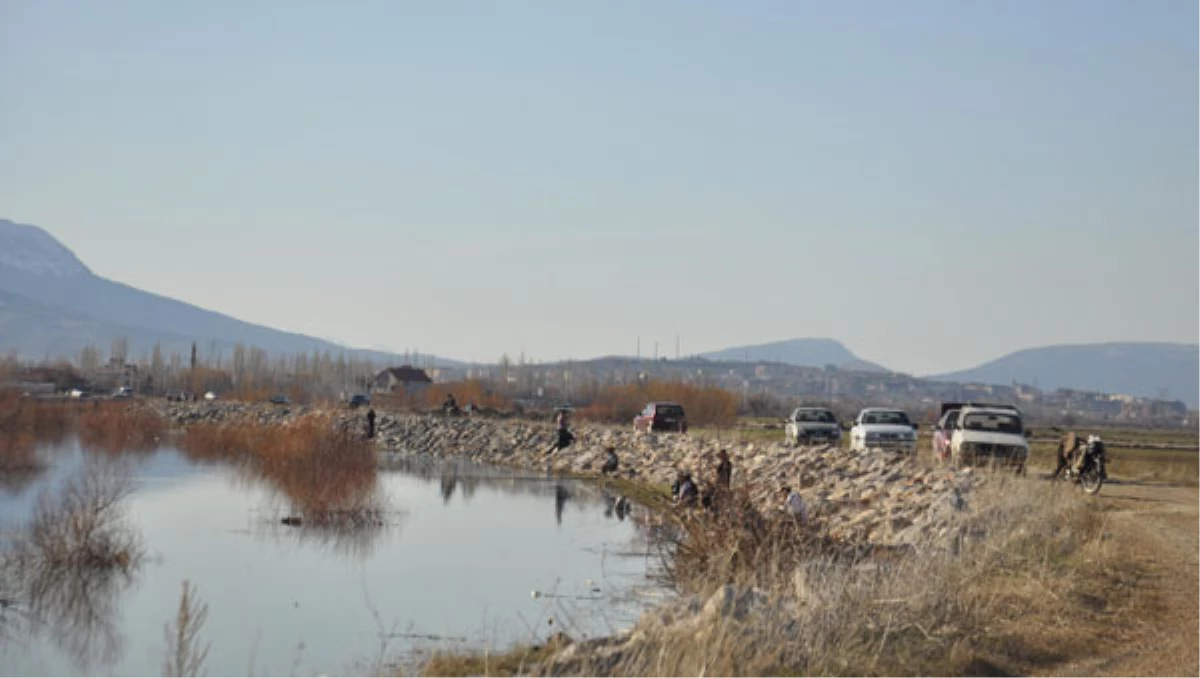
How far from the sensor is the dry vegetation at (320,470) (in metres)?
40.2

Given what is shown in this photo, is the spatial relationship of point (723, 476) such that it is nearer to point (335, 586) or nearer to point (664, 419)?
point (335, 586)

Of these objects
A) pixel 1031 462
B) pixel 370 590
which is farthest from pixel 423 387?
pixel 370 590

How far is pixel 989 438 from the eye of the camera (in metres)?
40.6

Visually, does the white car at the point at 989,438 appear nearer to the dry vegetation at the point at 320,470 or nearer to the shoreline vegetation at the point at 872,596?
the shoreline vegetation at the point at 872,596

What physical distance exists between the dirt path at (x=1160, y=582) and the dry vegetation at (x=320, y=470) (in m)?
20.4

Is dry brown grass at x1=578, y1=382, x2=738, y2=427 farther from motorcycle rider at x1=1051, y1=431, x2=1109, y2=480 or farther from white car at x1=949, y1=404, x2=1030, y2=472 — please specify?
motorcycle rider at x1=1051, y1=431, x2=1109, y2=480

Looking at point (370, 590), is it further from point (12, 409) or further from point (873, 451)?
point (12, 409)

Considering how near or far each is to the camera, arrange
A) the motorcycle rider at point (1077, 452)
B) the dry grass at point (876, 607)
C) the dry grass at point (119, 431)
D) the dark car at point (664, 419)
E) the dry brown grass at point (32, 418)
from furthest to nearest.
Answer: the dark car at point (664, 419) → the dry grass at point (119, 431) → the dry brown grass at point (32, 418) → the motorcycle rider at point (1077, 452) → the dry grass at point (876, 607)

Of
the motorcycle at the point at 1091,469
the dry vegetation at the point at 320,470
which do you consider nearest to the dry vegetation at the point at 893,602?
the motorcycle at the point at 1091,469

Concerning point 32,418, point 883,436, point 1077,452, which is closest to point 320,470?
point 883,436

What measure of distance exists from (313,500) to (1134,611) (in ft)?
91.0

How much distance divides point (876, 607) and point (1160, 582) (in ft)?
21.1

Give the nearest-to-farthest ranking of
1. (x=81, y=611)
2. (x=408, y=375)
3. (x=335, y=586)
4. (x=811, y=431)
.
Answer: (x=81, y=611)
(x=335, y=586)
(x=811, y=431)
(x=408, y=375)

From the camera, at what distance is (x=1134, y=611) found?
1833cm
